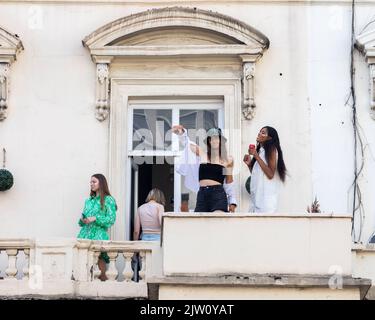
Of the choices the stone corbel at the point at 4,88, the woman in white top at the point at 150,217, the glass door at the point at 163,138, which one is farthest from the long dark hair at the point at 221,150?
the stone corbel at the point at 4,88

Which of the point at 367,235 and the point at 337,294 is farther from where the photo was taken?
the point at 367,235

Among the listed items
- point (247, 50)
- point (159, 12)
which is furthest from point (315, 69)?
point (159, 12)

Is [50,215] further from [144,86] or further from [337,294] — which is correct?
[337,294]

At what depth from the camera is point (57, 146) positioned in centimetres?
1931

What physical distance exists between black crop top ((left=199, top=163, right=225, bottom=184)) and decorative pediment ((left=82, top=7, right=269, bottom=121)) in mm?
Result: 2543

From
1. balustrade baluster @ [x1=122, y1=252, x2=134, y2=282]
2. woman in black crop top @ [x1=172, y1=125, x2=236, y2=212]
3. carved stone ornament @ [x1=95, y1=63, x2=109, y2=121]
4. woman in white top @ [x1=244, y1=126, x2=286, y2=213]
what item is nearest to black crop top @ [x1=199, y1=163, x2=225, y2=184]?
woman in black crop top @ [x1=172, y1=125, x2=236, y2=212]

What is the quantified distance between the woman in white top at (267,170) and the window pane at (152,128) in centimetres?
278

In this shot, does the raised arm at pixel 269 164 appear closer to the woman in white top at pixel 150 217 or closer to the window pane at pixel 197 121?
the woman in white top at pixel 150 217

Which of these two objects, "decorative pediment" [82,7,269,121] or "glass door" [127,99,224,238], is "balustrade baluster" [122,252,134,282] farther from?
"decorative pediment" [82,7,269,121]

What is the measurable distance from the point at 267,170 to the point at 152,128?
3.13 meters

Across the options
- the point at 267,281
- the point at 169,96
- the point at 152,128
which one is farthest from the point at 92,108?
the point at 267,281

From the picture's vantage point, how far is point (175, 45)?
63.8 ft
